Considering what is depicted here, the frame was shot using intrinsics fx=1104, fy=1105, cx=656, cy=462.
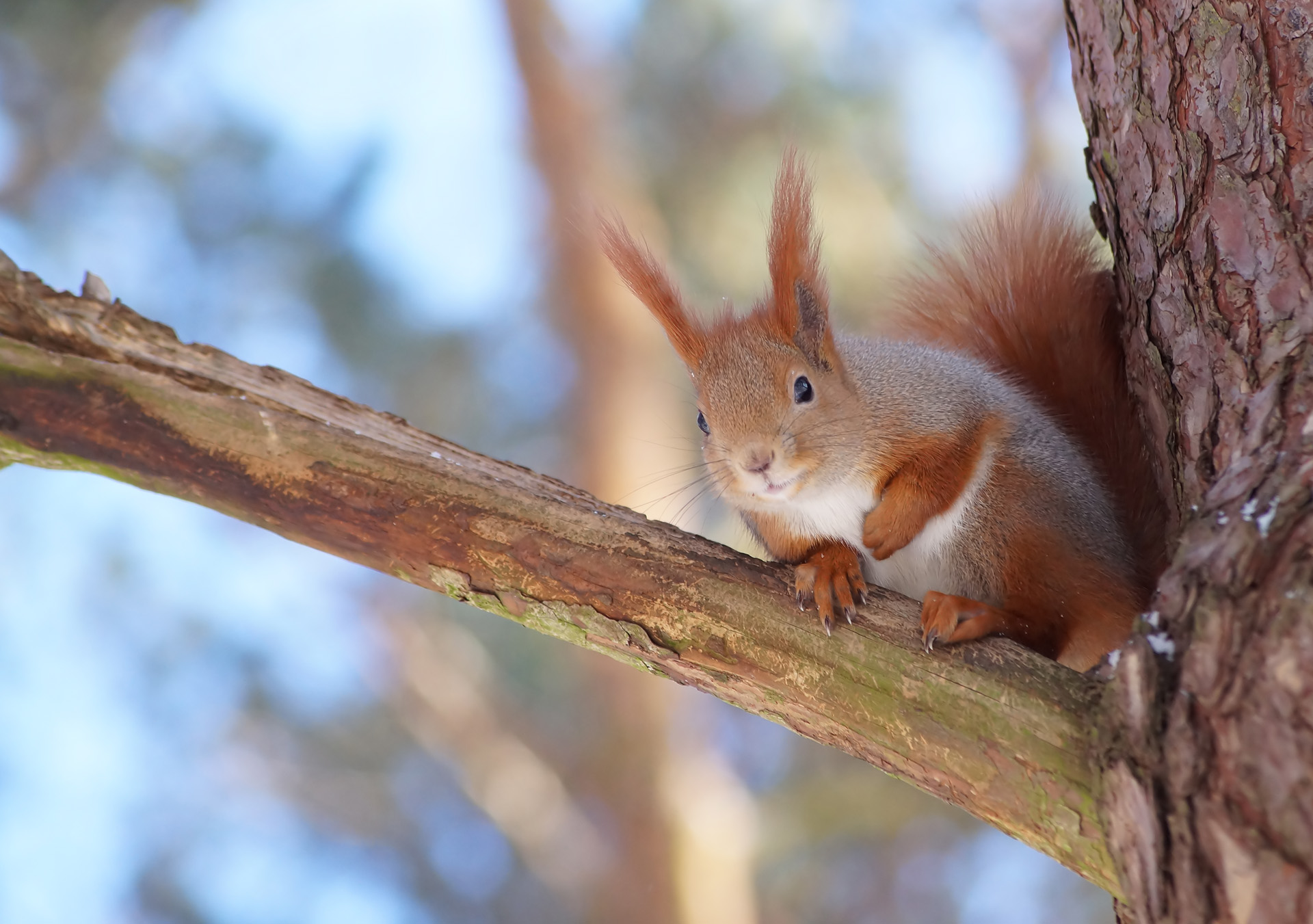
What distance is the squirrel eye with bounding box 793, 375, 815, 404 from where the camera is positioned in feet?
5.33

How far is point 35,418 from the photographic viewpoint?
1430mm

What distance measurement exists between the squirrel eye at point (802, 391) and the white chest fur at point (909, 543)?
0.14m

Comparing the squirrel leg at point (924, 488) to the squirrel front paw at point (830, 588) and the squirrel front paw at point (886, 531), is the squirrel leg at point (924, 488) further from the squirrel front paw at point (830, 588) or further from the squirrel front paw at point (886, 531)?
the squirrel front paw at point (830, 588)

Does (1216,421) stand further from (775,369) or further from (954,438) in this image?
(775,369)

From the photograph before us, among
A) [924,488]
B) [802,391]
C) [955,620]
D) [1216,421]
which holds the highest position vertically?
[802,391]

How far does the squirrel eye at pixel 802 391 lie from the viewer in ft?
5.33

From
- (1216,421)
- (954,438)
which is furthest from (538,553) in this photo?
(1216,421)

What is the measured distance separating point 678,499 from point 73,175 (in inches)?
111

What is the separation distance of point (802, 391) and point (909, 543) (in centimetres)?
27

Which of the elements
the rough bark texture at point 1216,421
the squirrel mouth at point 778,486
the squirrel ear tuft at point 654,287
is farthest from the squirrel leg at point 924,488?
the squirrel ear tuft at point 654,287

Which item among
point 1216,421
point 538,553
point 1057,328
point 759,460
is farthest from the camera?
point 1057,328

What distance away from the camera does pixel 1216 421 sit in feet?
3.98

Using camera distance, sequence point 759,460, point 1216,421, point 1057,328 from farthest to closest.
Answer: point 1057,328
point 759,460
point 1216,421

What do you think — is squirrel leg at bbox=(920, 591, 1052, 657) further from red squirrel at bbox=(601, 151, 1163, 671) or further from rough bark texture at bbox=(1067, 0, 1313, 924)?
rough bark texture at bbox=(1067, 0, 1313, 924)
